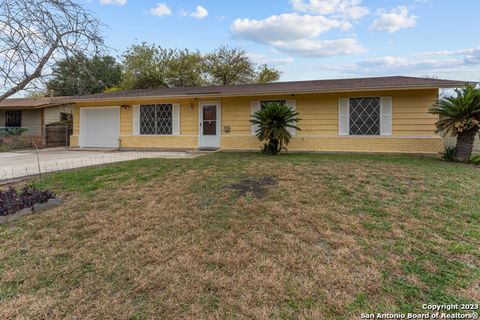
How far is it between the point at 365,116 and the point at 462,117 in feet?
9.67

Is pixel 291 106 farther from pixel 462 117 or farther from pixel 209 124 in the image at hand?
pixel 462 117

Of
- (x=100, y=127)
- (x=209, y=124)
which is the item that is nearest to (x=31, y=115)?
(x=100, y=127)

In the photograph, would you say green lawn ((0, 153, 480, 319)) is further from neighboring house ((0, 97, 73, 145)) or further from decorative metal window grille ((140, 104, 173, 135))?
neighboring house ((0, 97, 73, 145))

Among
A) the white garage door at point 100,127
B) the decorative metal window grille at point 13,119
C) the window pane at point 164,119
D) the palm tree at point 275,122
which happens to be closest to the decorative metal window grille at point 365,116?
the palm tree at point 275,122

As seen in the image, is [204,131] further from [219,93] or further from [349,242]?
[349,242]

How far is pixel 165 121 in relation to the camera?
498 inches

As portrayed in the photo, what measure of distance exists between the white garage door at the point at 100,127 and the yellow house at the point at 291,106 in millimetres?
45

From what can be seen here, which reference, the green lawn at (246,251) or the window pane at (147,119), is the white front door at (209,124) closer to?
the window pane at (147,119)

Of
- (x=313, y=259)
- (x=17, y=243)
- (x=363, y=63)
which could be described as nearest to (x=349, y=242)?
(x=313, y=259)

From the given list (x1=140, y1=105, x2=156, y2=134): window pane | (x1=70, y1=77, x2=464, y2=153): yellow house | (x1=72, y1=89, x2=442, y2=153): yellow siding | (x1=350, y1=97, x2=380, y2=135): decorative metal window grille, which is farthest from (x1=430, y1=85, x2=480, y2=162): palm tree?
(x1=140, y1=105, x2=156, y2=134): window pane

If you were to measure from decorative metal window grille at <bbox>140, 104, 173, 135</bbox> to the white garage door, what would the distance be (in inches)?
54.5

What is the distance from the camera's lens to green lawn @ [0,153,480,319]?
205 centimetres

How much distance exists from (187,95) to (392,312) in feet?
35.0

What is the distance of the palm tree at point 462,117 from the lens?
7.78 m
